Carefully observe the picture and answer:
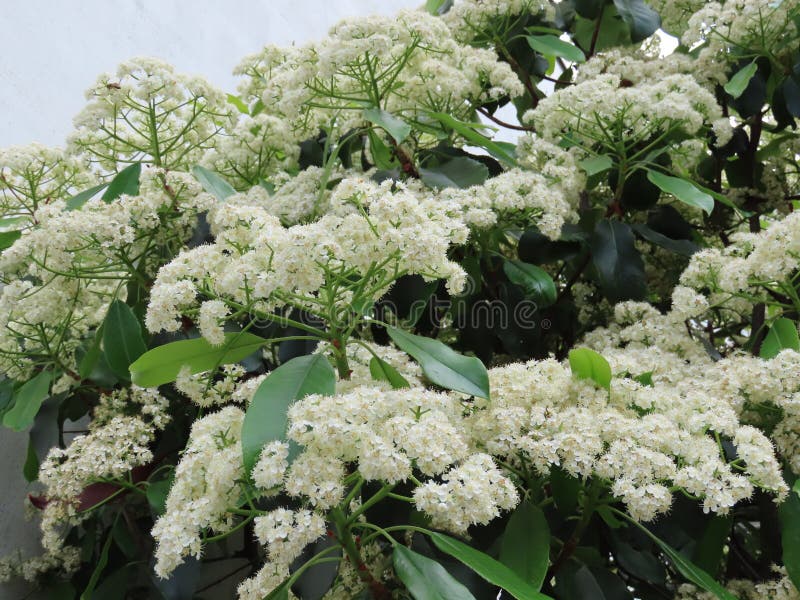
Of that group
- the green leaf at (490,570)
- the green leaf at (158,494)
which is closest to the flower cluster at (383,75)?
the green leaf at (158,494)

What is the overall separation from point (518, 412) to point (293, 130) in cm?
103

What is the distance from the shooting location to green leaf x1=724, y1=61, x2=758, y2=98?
1.63 m

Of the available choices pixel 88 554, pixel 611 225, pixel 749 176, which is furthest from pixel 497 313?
pixel 88 554

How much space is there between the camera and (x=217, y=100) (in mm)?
1619

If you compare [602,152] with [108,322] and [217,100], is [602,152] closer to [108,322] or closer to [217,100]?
[217,100]

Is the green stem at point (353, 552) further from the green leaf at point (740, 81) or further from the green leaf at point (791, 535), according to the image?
the green leaf at point (740, 81)

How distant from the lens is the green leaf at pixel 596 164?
1522mm

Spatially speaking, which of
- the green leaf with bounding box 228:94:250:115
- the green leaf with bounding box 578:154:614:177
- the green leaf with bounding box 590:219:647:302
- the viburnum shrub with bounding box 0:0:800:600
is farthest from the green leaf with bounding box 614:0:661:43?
the green leaf with bounding box 228:94:250:115

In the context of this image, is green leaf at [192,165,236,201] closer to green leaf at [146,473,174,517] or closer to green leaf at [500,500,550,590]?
green leaf at [146,473,174,517]

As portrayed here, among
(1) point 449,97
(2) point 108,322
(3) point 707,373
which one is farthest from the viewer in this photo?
(1) point 449,97

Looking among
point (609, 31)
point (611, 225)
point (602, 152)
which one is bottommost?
point (611, 225)

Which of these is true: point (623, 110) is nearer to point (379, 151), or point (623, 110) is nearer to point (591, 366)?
point (379, 151)

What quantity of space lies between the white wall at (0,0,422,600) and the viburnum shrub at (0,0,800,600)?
A: 0.21m

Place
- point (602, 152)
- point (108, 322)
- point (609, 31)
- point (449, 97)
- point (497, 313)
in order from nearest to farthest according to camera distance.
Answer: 1. point (108, 322)
2. point (497, 313)
3. point (449, 97)
4. point (602, 152)
5. point (609, 31)
